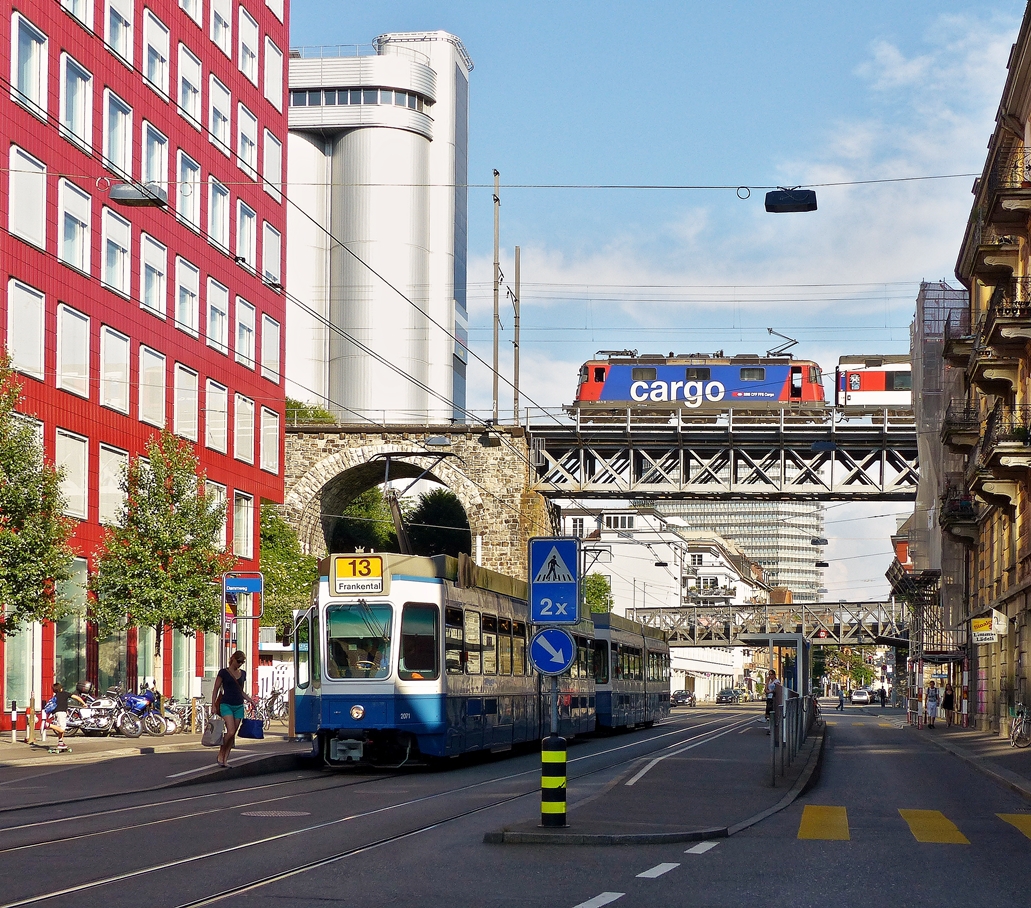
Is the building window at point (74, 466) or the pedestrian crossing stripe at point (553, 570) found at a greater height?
the building window at point (74, 466)

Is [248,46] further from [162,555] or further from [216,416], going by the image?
[162,555]

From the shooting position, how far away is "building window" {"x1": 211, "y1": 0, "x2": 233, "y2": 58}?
46750mm

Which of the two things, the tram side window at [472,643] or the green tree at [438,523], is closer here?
the tram side window at [472,643]

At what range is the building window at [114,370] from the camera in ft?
128

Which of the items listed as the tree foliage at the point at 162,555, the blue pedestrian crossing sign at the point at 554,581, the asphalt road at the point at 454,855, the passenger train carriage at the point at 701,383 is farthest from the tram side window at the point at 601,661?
the passenger train carriage at the point at 701,383

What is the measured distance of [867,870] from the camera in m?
11.0

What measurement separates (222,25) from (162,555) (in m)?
19.8

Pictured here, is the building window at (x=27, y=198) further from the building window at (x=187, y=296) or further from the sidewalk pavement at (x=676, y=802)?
the sidewalk pavement at (x=676, y=802)

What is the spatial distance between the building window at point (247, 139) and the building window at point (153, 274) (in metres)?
6.39

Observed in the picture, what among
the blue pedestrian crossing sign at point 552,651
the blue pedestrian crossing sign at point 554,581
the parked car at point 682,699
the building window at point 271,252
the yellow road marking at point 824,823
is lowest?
the parked car at point 682,699

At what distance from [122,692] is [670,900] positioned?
27.1 meters

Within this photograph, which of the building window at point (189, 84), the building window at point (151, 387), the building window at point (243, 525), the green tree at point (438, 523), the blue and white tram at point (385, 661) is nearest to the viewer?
the blue and white tram at point (385, 661)

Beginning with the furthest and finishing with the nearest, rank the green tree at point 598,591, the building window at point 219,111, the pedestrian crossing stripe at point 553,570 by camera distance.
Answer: the green tree at point 598,591 < the building window at point 219,111 < the pedestrian crossing stripe at point 553,570

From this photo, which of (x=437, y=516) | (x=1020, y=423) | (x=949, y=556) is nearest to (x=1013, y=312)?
(x=1020, y=423)
